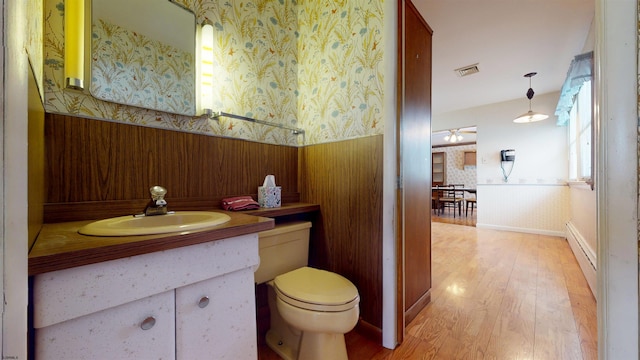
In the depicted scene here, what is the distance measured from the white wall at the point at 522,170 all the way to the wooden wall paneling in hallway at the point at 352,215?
13.3 feet

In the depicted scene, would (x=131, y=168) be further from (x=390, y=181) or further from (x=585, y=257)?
(x=585, y=257)

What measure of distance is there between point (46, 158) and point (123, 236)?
582mm

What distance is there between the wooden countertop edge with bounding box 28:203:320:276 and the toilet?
418mm

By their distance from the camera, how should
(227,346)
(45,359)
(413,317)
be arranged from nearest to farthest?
1. (45,359)
2. (227,346)
3. (413,317)

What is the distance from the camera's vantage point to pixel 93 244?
63 cm

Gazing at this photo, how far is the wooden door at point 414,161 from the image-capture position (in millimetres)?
1370

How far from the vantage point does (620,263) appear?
68 centimetres

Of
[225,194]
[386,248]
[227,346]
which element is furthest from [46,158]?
[386,248]

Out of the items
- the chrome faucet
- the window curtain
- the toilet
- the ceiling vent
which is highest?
the ceiling vent

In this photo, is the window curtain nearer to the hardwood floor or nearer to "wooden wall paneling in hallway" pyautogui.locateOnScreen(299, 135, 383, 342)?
the hardwood floor

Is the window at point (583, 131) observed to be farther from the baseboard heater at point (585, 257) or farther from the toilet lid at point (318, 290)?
the toilet lid at point (318, 290)

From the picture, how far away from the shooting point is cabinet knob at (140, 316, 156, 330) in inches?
27.2

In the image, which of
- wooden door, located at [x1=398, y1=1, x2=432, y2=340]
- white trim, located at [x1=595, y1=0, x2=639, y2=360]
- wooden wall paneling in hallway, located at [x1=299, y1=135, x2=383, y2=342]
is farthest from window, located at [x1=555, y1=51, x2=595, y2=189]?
wooden wall paneling in hallway, located at [x1=299, y1=135, x2=383, y2=342]

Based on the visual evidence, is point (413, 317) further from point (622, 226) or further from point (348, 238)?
point (622, 226)
